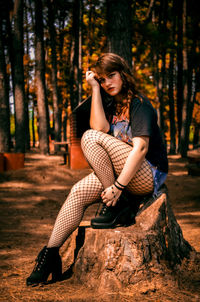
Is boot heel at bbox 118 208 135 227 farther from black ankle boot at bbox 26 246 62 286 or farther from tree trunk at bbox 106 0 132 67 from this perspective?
tree trunk at bbox 106 0 132 67

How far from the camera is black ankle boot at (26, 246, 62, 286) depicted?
8.68ft

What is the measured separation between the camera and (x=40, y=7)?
46.5 ft

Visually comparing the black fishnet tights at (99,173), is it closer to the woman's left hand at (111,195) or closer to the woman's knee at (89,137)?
the woman's knee at (89,137)

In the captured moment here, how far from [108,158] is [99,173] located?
156mm

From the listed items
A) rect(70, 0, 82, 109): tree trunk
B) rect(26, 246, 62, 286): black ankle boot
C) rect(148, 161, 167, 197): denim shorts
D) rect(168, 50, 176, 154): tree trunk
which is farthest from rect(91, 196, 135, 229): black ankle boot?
rect(168, 50, 176, 154): tree trunk

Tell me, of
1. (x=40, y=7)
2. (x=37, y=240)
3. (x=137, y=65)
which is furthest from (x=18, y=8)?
(x=37, y=240)

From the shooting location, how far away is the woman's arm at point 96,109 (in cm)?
288

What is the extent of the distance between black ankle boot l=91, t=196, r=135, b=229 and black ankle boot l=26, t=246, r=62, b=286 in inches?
16.7

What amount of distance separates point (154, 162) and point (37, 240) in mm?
2337

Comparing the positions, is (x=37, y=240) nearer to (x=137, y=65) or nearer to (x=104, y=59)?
(x=104, y=59)

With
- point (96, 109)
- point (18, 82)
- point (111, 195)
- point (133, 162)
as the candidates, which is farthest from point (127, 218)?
point (18, 82)

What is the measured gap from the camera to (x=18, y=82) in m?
11.8

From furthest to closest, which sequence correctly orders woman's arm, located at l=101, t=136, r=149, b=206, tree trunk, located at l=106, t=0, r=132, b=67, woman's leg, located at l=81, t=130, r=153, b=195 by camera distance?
tree trunk, located at l=106, t=0, r=132, b=67 < woman's leg, located at l=81, t=130, r=153, b=195 < woman's arm, located at l=101, t=136, r=149, b=206

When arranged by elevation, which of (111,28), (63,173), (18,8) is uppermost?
(18,8)
